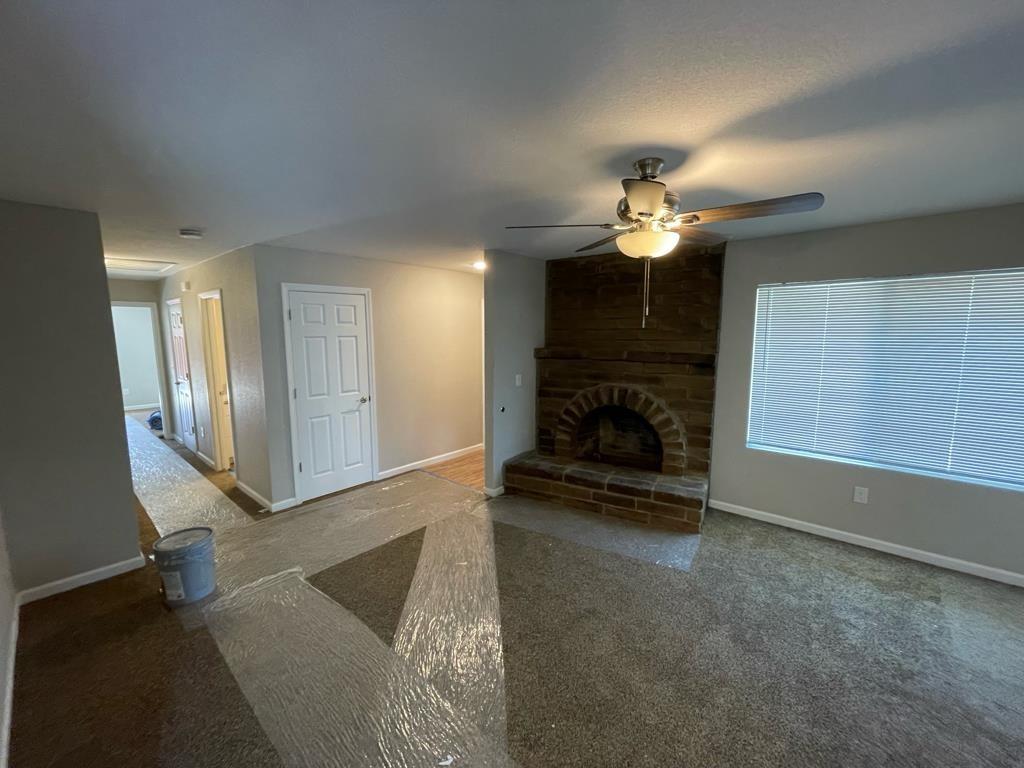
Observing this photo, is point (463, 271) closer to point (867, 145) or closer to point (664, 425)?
point (664, 425)

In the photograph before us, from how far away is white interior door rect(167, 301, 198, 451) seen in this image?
5266 millimetres

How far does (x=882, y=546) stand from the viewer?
3057 millimetres

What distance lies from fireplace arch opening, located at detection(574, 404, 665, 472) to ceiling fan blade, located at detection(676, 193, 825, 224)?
8.35 ft

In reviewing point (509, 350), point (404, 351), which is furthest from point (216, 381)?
point (509, 350)

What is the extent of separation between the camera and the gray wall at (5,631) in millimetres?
1679

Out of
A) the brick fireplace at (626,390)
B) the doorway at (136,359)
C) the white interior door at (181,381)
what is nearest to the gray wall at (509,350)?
the brick fireplace at (626,390)

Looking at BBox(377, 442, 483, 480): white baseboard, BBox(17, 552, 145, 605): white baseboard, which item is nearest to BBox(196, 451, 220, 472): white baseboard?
BBox(377, 442, 483, 480): white baseboard

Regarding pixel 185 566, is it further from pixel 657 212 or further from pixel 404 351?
pixel 657 212

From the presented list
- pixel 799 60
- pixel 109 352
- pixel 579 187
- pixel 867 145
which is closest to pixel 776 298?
pixel 867 145

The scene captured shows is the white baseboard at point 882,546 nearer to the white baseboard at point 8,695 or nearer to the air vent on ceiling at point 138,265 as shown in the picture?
the white baseboard at point 8,695

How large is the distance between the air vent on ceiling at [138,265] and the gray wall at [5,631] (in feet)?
9.12

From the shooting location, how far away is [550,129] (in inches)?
60.9

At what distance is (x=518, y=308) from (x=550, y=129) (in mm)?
2643

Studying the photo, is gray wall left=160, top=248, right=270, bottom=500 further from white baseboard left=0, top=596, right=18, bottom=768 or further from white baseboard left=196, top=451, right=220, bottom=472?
white baseboard left=0, top=596, right=18, bottom=768
